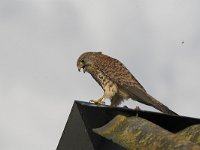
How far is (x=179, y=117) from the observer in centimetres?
345

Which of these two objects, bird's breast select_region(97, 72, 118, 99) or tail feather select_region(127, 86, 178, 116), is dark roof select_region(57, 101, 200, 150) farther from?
bird's breast select_region(97, 72, 118, 99)

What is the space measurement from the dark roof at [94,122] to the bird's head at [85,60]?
676 cm

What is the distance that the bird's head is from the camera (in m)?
10.3

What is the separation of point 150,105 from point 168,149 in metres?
4.40

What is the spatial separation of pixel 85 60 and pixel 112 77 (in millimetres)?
1174

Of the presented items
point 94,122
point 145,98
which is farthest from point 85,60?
point 94,122

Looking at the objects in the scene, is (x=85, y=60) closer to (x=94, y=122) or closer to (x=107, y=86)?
(x=107, y=86)

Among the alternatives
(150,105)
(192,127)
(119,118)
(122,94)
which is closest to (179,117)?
(192,127)

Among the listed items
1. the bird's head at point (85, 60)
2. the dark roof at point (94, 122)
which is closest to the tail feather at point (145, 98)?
the bird's head at point (85, 60)

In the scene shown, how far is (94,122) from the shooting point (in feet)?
10.7

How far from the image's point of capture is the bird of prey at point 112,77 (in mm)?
8648

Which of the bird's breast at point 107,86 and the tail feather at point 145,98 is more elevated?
the bird's breast at point 107,86

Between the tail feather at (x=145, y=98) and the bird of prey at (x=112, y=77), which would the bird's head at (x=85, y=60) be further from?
the tail feather at (x=145, y=98)

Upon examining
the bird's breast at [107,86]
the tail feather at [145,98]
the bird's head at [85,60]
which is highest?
the bird's head at [85,60]
